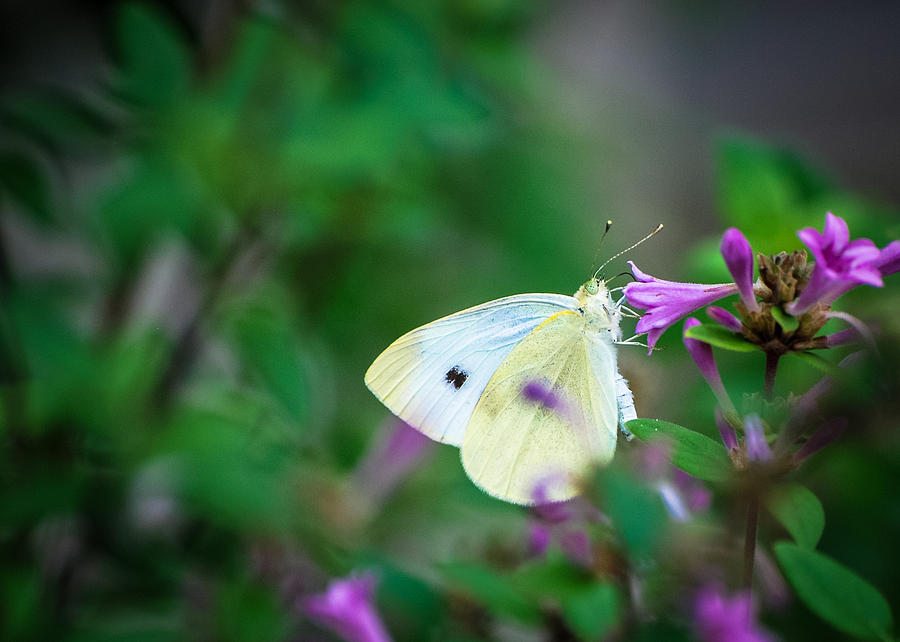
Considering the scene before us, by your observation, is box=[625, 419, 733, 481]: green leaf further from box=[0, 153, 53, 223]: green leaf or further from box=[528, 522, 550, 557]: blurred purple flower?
box=[0, 153, 53, 223]: green leaf

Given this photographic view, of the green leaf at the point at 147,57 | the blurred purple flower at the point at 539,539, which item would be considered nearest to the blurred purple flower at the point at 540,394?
the blurred purple flower at the point at 539,539

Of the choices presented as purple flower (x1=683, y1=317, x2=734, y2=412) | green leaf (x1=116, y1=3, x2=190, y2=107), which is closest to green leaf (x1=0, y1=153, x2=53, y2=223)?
green leaf (x1=116, y1=3, x2=190, y2=107)

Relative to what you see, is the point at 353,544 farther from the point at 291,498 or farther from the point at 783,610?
the point at 783,610

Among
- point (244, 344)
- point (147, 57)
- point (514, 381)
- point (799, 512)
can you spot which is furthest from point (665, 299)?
point (147, 57)

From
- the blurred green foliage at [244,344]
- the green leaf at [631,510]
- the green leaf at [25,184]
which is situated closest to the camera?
the green leaf at [631,510]

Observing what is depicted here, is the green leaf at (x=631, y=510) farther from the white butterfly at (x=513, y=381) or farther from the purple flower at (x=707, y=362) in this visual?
the white butterfly at (x=513, y=381)

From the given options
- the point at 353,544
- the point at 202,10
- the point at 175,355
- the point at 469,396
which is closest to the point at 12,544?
the point at 175,355

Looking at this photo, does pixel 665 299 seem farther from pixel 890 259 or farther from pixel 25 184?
pixel 25 184
